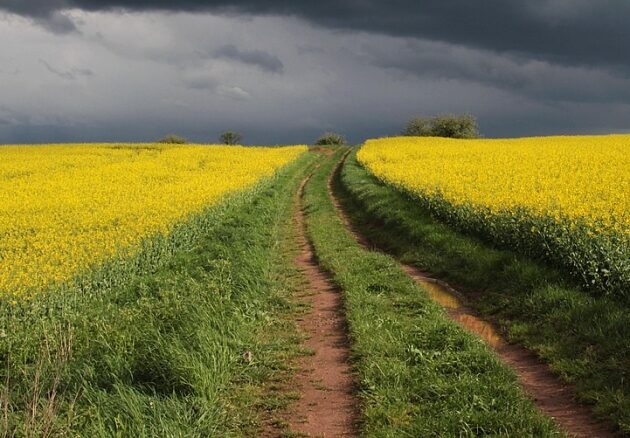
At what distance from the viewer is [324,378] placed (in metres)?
7.13

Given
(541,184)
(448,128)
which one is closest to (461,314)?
(541,184)

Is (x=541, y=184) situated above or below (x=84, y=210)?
above

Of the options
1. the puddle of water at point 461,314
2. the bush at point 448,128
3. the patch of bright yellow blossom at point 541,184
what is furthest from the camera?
the bush at point 448,128

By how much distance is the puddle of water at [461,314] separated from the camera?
8.86 m

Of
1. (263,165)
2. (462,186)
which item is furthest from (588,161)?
(263,165)

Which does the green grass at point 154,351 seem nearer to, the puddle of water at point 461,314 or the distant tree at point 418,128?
the puddle of water at point 461,314

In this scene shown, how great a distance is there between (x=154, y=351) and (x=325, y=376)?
2148 mm

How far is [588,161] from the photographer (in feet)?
86.9

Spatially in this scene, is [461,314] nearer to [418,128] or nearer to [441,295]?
[441,295]

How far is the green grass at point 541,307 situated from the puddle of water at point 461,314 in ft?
0.81

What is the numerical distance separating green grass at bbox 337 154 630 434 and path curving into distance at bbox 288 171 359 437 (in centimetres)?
261

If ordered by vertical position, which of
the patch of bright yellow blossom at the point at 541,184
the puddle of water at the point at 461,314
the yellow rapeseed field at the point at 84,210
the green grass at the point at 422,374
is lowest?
the puddle of water at the point at 461,314

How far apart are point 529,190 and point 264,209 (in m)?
9.04

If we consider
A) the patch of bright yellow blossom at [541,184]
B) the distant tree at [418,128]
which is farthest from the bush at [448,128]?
the patch of bright yellow blossom at [541,184]
